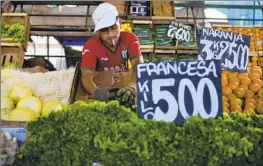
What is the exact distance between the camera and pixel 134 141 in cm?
300

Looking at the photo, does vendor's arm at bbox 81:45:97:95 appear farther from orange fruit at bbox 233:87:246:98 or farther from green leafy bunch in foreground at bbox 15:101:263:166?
orange fruit at bbox 233:87:246:98

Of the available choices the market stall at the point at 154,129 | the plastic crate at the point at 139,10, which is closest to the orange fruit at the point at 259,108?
the market stall at the point at 154,129

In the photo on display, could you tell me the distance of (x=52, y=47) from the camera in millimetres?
11375

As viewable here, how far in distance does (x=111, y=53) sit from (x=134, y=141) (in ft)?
4.55

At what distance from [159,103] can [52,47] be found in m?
8.54

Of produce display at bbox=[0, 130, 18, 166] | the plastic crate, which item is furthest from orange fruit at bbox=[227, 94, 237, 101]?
the plastic crate

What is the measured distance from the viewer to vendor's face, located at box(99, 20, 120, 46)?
4.12m

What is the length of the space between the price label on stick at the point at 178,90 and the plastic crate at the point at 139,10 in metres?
4.48

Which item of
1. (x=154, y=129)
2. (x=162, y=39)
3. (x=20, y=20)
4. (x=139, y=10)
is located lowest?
(x=154, y=129)

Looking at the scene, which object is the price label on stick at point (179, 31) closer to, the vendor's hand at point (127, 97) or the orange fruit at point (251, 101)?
the orange fruit at point (251, 101)

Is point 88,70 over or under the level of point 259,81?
over

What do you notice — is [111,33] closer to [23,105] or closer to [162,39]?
[23,105]

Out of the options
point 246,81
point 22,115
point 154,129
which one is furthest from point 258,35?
point 154,129

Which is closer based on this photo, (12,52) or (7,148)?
(7,148)
